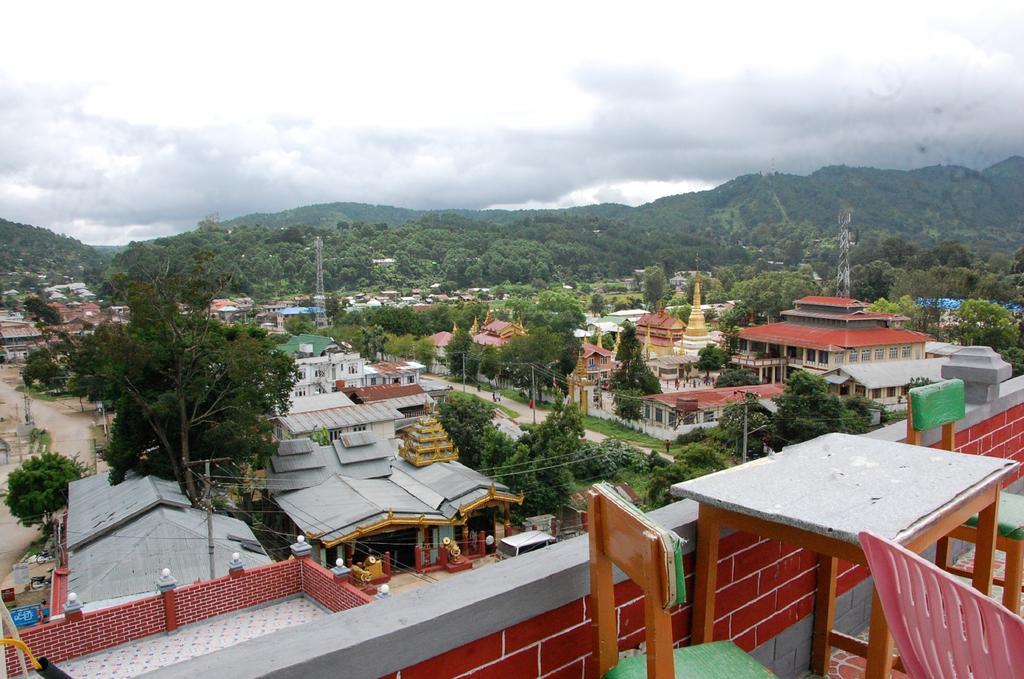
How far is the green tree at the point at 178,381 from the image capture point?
13078 millimetres

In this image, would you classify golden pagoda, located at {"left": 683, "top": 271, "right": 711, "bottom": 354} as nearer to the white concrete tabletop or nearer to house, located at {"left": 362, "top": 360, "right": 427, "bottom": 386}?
house, located at {"left": 362, "top": 360, "right": 427, "bottom": 386}

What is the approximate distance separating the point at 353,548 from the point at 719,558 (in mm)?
11073

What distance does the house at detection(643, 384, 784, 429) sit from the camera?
2083 centimetres

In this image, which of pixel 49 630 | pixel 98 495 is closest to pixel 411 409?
pixel 98 495

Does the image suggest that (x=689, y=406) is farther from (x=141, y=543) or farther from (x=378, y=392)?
(x=141, y=543)

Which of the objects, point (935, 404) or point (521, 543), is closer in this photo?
point (935, 404)

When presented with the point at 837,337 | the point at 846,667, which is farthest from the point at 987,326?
the point at 846,667

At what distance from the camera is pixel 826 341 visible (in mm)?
27281

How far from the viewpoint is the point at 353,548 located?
1216 centimetres

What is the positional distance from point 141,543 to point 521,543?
19.5ft

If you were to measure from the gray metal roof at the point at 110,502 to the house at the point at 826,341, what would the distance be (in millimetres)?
22088

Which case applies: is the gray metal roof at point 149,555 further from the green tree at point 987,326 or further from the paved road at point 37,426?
the green tree at point 987,326

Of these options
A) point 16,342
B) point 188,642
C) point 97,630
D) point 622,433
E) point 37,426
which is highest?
point 97,630

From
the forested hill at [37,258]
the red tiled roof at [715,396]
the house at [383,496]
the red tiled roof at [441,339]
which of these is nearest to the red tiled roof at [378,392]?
the house at [383,496]
